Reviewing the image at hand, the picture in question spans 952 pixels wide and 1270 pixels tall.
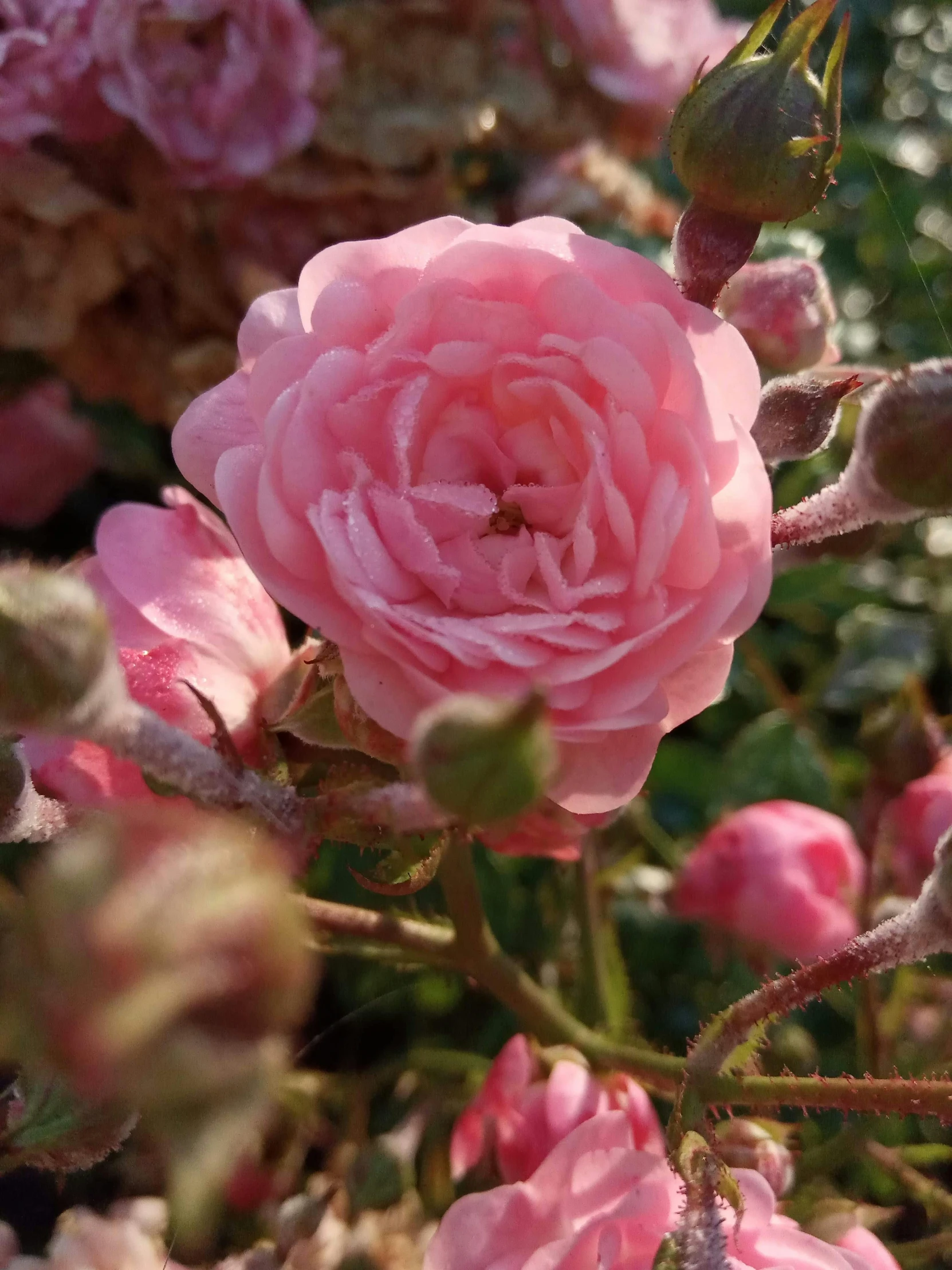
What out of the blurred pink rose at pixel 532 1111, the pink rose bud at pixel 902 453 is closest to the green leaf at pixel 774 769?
the blurred pink rose at pixel 532 1111

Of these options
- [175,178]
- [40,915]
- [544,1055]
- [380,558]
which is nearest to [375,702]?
[380,558]

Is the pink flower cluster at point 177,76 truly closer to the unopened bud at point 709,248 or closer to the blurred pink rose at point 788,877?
the unopened bud at point 709,248

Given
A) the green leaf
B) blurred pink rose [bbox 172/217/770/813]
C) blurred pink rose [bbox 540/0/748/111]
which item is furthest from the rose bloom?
blurred pink rose [bbox 540/0/748/111]

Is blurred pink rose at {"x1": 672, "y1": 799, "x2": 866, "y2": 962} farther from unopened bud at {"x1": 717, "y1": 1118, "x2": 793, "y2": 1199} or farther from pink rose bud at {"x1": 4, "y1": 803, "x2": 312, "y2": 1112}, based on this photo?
pink rose bud at {"x1": 4, "y1": 803, "x2": 312, "y2": 1112}

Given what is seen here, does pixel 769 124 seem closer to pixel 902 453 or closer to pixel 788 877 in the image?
pixel 902 453

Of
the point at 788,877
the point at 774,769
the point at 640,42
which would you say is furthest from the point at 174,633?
the point at 640,42

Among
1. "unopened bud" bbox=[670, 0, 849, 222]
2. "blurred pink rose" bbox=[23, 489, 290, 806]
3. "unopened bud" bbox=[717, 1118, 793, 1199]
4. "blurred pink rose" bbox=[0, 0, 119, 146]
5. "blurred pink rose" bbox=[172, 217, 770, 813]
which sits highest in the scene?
"blurred pink rose" bbox=[0, 0, 119, 146]
